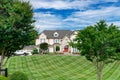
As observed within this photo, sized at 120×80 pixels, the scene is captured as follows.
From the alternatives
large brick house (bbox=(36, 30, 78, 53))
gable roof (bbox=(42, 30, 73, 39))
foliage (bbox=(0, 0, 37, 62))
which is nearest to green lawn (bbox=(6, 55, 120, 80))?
foliage (bbox=(0, 0, 37, 62))

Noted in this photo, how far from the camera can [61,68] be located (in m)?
54.0

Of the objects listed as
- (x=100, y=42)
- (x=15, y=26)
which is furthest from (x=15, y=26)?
(x=100, y=42)

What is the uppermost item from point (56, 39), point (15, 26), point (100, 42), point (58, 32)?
point (58, 32)

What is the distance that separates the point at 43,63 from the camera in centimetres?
6166

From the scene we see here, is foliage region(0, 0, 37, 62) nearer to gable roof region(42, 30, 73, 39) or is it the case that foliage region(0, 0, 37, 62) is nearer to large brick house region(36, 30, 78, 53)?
large brick house region(36, 30, 78, 53)

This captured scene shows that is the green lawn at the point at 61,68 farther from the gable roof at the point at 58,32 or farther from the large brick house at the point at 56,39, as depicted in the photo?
the gable roof at the point at 58,32

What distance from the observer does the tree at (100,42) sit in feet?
87.4

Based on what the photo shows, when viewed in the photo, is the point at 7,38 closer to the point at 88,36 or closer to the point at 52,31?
the point at 88,36

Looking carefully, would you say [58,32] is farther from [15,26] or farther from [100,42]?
[100,42]

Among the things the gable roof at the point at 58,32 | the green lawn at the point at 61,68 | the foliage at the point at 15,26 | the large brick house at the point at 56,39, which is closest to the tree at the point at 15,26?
the foliage at the point at 15,26

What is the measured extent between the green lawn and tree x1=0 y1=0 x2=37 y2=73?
825 centimetres

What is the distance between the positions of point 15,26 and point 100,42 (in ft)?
34.8

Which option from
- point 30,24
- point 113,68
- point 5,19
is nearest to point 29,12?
point 30,24

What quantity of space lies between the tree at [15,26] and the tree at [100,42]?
6.97 metres
